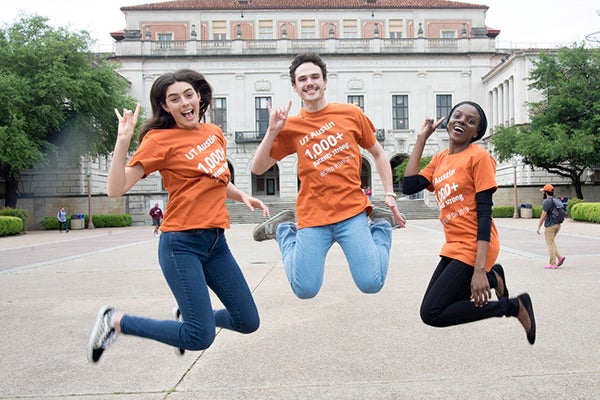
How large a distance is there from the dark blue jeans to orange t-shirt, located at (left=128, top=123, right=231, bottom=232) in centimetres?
10

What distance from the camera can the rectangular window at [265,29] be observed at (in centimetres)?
5609

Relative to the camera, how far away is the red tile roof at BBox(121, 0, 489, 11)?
55375 mm

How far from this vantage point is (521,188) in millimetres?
42062

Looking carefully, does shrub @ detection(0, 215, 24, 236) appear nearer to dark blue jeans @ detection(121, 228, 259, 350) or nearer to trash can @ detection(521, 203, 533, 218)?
dark blue jeans @ detection(121, 228, 259, 350)

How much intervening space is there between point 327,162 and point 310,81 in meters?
0.67

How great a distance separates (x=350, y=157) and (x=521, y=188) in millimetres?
40592

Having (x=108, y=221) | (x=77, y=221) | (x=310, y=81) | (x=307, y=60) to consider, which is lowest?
(x=108, y=221)

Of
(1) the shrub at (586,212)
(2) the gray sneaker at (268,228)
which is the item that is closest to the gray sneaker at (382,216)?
(2) the gray sneaker at (268,228)

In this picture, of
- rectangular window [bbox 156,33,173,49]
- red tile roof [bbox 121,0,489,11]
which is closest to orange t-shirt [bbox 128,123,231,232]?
rectangular window [bbox 156,33,173,49]

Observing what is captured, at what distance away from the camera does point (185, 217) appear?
3863 millimetres

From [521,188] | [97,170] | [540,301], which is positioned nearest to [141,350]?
[540,301]

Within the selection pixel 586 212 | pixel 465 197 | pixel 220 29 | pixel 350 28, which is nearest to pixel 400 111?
pixel 350 28

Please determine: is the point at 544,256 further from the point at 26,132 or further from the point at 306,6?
the point at 306,6

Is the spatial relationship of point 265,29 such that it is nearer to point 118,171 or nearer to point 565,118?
point 565,118
